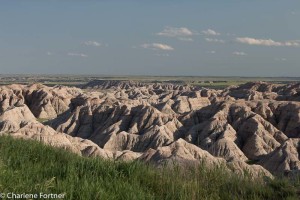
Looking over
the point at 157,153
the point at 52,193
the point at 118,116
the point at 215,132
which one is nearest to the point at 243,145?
the point at 215,132

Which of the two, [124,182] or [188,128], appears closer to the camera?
[124,182]

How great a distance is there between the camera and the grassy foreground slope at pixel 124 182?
19.3 feet

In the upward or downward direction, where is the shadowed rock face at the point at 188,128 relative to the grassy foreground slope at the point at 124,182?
downward

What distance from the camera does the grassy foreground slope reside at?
5883 millimetres

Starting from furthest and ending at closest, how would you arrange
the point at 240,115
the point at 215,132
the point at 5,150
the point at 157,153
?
the point at 240,115 → the point at 215,132 → the point at 157,153 → the point at 5,150

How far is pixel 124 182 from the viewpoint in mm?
6648

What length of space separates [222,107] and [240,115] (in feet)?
17.1

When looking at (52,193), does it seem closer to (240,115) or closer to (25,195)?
(25,195)

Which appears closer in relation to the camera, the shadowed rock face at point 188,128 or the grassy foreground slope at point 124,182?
the grassy foreground slope at point 124,182

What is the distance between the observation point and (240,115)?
8812 centimetres

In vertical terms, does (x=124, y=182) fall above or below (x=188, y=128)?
above

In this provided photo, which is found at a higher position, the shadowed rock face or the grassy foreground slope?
the grassy foreground slope

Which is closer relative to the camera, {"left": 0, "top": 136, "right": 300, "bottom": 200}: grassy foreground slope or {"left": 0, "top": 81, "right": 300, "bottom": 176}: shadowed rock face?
{"left": 0, "top": 136, "right": 300, "bottom": 200}: grassy foreground slope

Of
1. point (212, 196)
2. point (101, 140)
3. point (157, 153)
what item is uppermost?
point (212, 196)
